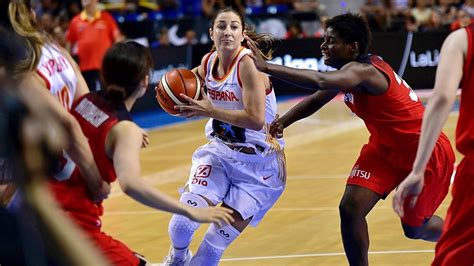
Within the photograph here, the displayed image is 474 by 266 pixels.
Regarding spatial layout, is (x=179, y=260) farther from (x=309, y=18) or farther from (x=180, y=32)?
(x=309, y=18)

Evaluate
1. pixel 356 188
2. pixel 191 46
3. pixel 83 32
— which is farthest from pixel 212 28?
pixel 191 46

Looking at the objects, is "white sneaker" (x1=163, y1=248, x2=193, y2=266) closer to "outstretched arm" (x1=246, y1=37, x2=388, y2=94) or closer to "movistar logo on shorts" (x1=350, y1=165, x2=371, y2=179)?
"movistar logo on shorts" (x1=350, y1=165, x2=371, y2=179)

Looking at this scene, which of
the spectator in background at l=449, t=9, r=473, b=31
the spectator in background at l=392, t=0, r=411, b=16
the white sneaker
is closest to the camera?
the white sneaker

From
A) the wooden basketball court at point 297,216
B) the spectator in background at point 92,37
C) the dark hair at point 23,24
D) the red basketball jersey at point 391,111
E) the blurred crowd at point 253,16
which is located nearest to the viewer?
the dark hair at point 23,24

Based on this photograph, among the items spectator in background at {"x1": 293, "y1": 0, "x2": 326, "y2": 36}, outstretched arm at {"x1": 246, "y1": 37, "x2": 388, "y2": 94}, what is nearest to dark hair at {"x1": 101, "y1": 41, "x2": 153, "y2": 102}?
outstretched arm at {"x1": 246, "y1": 37, "x2": 388, "y2": 94}

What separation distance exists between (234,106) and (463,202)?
7.07 feet

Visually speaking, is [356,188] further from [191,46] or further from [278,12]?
[278,12]

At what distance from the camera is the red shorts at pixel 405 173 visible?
19.2 ft

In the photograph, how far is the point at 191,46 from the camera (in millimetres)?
17391

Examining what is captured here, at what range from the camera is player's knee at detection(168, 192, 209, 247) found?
6.06 m

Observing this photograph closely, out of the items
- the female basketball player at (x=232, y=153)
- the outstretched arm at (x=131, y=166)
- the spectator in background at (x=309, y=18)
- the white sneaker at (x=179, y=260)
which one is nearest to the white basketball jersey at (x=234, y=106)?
the female basketball player at (x=232, y=153)

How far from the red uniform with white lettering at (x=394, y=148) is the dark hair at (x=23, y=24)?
209 cm

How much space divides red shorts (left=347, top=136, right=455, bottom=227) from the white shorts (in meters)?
0.58

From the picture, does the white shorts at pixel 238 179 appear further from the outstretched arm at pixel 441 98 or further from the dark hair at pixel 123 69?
the outstretched arm at pixel 441 98
